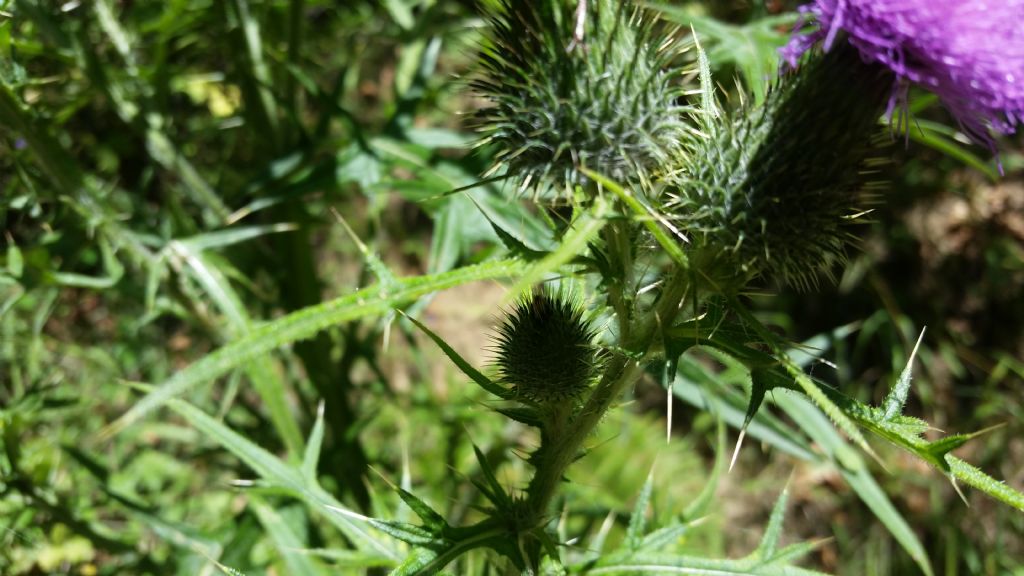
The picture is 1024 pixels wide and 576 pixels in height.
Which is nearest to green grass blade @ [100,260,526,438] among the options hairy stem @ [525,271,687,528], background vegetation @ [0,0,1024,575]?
background vegetation @ [0,0,1024,575]

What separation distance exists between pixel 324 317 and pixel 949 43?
42.0 inches

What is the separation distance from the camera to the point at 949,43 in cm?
120

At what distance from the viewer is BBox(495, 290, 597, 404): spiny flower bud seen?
1.39 m

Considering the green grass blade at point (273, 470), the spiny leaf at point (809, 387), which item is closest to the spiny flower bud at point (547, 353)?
the spiny leaf at point (809, 387)

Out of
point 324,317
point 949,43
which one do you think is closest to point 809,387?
point 949,43

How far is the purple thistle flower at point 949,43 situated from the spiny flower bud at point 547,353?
64 cm

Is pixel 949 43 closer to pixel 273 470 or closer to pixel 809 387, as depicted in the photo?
pixel 809 387

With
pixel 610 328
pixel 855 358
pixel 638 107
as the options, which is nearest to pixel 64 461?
pixel 610 328

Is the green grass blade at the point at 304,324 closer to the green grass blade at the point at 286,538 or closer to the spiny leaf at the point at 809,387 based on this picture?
the spiny leaf at the point at 809,387

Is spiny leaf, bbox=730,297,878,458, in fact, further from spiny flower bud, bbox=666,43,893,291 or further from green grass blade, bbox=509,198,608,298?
green grass blade, bbox=509,198,608,298

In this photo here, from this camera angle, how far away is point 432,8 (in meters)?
2.60

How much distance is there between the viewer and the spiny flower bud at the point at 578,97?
1312 millimetres

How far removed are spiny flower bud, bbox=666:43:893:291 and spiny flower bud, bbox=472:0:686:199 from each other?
125 mm

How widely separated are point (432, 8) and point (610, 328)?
148 centimetres
